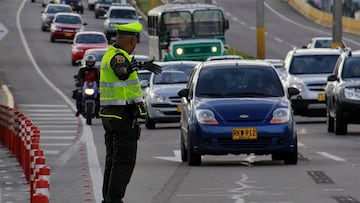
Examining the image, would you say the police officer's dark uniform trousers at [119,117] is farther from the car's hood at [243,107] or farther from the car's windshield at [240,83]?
the car's windshield at [240,83]

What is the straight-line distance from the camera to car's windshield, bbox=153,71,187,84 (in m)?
33.7

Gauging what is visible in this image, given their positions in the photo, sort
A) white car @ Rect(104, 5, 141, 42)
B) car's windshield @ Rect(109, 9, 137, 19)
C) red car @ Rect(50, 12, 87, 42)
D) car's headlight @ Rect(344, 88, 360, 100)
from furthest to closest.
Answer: car's windshield @ Rect(109, 9, 137, 19), white car @ Rect(104, 5, 141, 42), red car @ Rect(50, 12, 87, 42), car's headlight @ Rect(344, 88, 360, 100)

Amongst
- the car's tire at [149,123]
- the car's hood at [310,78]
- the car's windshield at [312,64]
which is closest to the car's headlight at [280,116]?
the car's tire at [149,123]

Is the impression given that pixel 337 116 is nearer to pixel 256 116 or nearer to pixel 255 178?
pixel 256 116

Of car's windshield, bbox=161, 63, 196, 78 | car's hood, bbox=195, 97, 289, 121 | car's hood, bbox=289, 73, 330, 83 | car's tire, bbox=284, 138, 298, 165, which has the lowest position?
car's windshield, bbox=161, 63, 196, 78

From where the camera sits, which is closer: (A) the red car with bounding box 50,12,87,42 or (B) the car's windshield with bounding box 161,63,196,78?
(B) the car's windshield with bounding box 161,63,196,78

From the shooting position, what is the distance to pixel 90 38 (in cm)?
6369

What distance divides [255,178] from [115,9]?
61253 millimetres

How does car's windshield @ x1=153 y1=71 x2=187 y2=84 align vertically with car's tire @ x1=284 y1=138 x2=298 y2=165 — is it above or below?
below

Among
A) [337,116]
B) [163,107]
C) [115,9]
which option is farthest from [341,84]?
[115,9]

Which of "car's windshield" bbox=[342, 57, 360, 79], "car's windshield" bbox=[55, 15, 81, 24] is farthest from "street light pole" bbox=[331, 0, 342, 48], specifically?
"car's windshield" bbox=[342, 57, 360, 79]

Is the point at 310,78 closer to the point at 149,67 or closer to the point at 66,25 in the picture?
the point at 149,67

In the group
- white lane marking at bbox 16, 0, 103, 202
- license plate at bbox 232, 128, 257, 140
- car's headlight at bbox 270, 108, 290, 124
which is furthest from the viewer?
car's headlight at bbox 270, 108, 290, 124

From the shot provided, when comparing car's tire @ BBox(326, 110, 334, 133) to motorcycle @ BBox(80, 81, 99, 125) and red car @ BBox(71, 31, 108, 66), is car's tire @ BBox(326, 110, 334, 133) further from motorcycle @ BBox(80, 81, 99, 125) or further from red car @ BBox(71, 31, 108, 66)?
red car @ BBox(71, 31, 108, 66)
